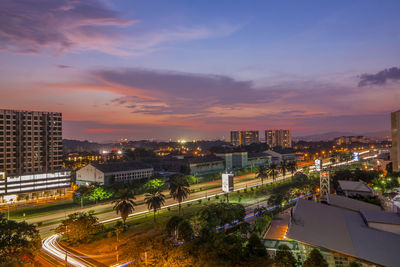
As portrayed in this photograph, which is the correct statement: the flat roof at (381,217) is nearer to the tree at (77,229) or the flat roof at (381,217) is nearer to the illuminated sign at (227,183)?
the illuminated sign at (227,183)

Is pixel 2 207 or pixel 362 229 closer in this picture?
pixel 362 229

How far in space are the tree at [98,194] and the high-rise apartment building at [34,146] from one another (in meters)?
19.2

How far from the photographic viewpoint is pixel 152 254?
2238 centimetres

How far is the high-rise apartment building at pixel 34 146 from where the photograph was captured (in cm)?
6919

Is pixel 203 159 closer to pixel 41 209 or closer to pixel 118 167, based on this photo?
pixel 118 167

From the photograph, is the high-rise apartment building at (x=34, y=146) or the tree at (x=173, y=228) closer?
the tree at (x=173, y=228)

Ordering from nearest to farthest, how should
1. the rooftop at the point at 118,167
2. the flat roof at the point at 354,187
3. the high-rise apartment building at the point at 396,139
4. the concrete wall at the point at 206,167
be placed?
1. the flat roof at the point at 354,187
2. the rooftop at the point at 118,167
3. the high-rise apartment building at the point at 396,139
4. the concrete wall at the point at 206,167

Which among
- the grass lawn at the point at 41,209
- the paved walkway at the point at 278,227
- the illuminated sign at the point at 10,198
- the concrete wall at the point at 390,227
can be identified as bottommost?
the grass lawn at the point at 41,209

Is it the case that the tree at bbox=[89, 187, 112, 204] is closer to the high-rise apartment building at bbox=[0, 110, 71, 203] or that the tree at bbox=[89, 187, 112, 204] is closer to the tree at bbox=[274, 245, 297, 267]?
the high-rise apartment building at bbox=[0, 110, 71, 203]

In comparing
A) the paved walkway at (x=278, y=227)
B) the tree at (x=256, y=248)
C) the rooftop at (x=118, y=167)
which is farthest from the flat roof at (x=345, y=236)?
the rooftop at (x=118, y=167)

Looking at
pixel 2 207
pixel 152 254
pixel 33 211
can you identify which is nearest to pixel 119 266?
pixel 152 254

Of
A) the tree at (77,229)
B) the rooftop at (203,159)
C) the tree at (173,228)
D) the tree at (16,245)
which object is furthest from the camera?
the rooftop at (203,159)

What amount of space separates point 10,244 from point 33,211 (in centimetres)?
3082

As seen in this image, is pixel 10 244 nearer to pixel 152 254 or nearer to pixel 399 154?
pixel 152 254
